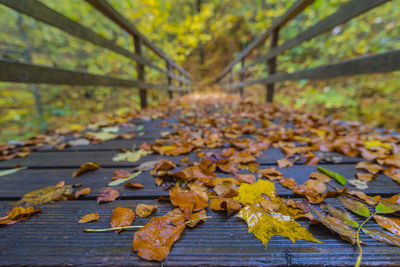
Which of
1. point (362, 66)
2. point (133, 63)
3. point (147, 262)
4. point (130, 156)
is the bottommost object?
point (147, 262)

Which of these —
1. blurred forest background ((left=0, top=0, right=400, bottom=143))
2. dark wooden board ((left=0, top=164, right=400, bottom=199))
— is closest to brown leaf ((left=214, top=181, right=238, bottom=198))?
dark wooden board ((left=0, top=164, right=400, bottom=199))

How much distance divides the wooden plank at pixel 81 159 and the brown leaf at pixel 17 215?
1.42ft

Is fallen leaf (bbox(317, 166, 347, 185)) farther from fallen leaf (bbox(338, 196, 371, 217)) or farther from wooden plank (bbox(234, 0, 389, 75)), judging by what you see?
wooden plank (bbox(234, 0, 389, 75))

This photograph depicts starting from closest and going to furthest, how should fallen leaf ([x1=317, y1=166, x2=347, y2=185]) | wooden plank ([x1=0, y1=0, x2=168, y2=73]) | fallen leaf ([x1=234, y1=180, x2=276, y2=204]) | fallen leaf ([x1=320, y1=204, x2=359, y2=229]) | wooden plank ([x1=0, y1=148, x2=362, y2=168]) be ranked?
fallen leaf ([x1=320, y1=204, x2=359, y2=229]), fallen leaf ([x1=234, y1=180, x2=276, y2=204]), fallen leaf ([x1=317, y1=166, x2=347, y2=185]), wooden plank ([x1=0, y1=148, x2=362, y2=168]), wooden plank ([x1=0, y1=0, x2=168, y2=73])

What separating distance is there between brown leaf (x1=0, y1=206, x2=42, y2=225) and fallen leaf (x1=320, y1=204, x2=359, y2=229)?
107 cm

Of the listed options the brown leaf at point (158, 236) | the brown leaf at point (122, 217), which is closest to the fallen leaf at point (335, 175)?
the brown leaf at point (158, 236)

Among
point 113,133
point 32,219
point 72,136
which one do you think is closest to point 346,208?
point 32,219

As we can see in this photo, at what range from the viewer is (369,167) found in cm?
93

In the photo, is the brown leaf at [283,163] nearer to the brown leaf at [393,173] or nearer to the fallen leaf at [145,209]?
the brown leaf at [393,173]

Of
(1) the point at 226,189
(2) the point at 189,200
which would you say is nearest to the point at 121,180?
(2) the point at 189,200

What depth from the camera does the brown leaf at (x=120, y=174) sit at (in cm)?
92

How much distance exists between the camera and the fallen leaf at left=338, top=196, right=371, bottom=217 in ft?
2.01

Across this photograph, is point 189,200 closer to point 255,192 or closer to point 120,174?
point 255,192

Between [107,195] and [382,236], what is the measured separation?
3.19 feet
